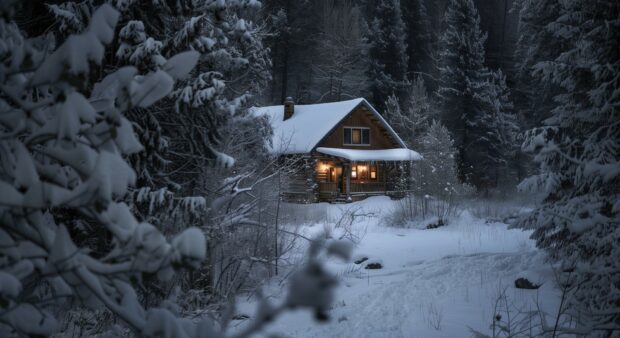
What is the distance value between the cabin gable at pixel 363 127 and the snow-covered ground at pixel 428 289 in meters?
15.9

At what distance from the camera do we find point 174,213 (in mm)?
6008

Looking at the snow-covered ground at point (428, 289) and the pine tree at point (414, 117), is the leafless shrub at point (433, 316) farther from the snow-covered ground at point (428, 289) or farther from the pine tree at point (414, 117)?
the pine tree at point (414, 117)

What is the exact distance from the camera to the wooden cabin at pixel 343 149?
91.3 ft

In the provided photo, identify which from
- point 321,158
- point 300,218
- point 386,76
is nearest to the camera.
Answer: point 300,218

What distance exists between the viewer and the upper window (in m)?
29.8

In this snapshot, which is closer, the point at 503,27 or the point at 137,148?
the point at 137,148

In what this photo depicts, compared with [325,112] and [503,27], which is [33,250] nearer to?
[325,112]

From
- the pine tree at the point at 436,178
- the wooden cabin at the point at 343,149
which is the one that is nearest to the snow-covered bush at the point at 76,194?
the pine tree at the point at 436,178

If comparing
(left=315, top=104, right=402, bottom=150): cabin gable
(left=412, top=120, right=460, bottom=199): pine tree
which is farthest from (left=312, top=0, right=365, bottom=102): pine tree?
(left=412, top=120, right=460, bottom=199): pine tree

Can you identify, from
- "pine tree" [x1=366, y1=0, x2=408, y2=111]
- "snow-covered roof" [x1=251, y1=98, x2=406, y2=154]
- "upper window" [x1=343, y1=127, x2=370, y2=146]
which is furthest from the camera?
"pine tree" [x1=366, y1=0, x2=408, y2=111]

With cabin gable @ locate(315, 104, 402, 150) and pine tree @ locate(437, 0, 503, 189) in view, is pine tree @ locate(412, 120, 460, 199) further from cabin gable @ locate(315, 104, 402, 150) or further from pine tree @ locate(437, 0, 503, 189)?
pine tree @ locate(437, 0, 503, 189)

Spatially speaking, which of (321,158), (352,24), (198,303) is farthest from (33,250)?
(352,24)

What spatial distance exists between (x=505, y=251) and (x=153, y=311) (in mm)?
11596

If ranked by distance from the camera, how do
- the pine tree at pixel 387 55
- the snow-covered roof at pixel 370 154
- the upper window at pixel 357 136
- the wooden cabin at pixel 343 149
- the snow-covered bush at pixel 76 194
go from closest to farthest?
the snow-covered bush at pixel 76 194 < the snow-covered roof at pixel 370 154 < the wooden cabin at pixel 343 149 < the upper window at pixel 357 136 < the pine tree at pixel 387 55
